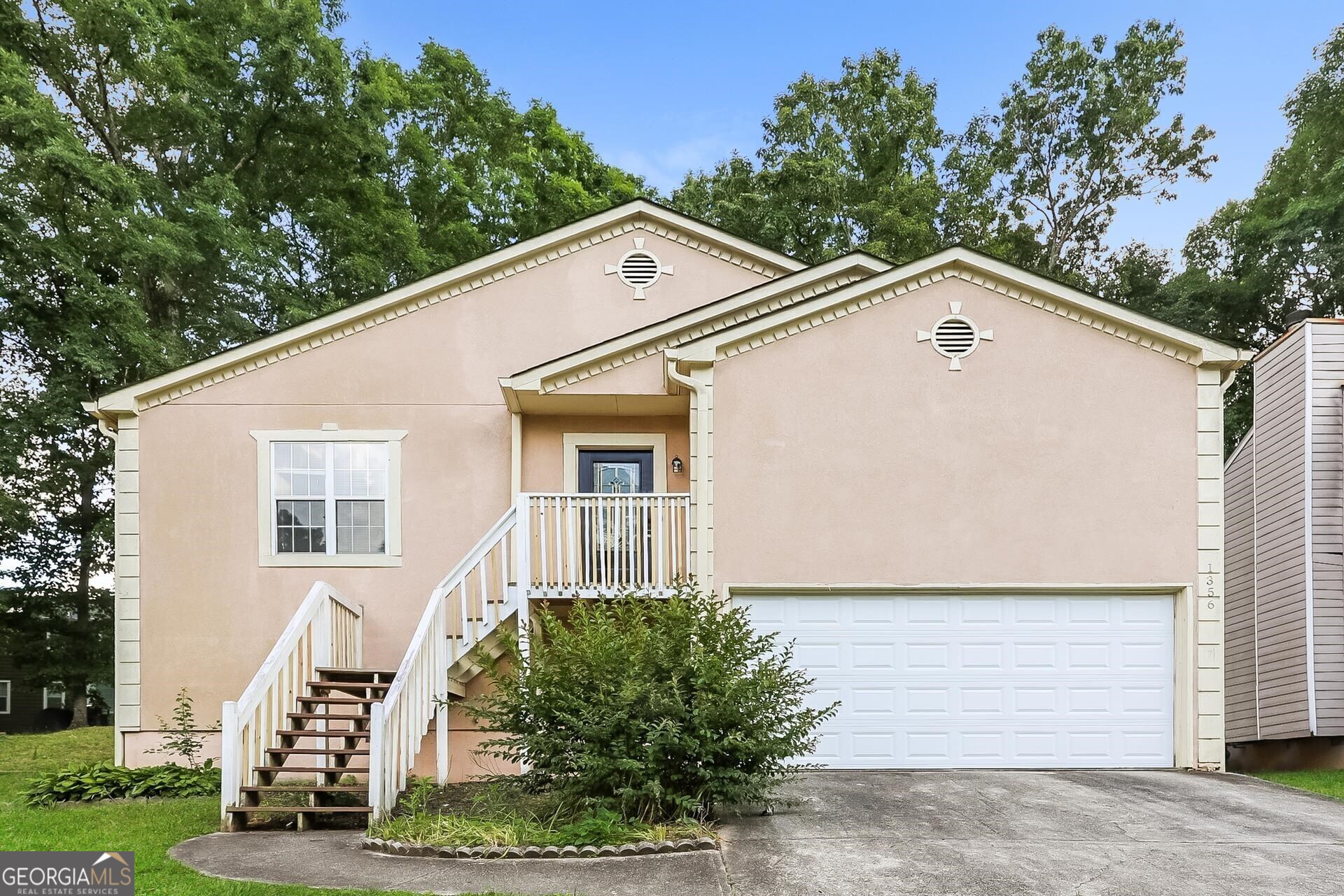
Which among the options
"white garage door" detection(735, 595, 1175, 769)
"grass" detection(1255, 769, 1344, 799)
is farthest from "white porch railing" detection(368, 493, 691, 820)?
"grass" detection(1255, 769, 1344, 799)

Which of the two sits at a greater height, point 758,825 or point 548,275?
point 548,275

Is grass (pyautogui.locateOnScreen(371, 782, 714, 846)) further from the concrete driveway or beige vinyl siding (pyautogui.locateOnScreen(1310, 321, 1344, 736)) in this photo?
beige vinyl siding (pyautogui.locateOnScreen(1310, 321, 1344, 736))

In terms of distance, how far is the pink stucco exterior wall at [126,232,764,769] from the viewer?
10.9 metres

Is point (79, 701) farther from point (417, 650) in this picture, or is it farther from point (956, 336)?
point (956, 336)

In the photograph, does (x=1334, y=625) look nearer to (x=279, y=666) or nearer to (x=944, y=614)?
(x=944, y=614)

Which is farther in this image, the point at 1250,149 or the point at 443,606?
the point at 1250,149

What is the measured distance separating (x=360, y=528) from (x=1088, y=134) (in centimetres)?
2394

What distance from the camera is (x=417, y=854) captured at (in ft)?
21.0

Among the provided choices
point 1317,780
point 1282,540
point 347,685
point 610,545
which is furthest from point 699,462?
point 1282,540

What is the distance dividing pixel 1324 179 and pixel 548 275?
19.8 m

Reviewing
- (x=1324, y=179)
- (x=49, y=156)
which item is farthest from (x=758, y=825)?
(x=1324, y=179)

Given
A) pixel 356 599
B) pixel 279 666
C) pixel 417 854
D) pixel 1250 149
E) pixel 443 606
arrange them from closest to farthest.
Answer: pixel 417 854 → pixel 279 666 → pixel 443 606 → pixel 356 599 → pixel 1250 149

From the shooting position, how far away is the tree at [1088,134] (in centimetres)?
2647

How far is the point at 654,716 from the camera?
6.95 metres
